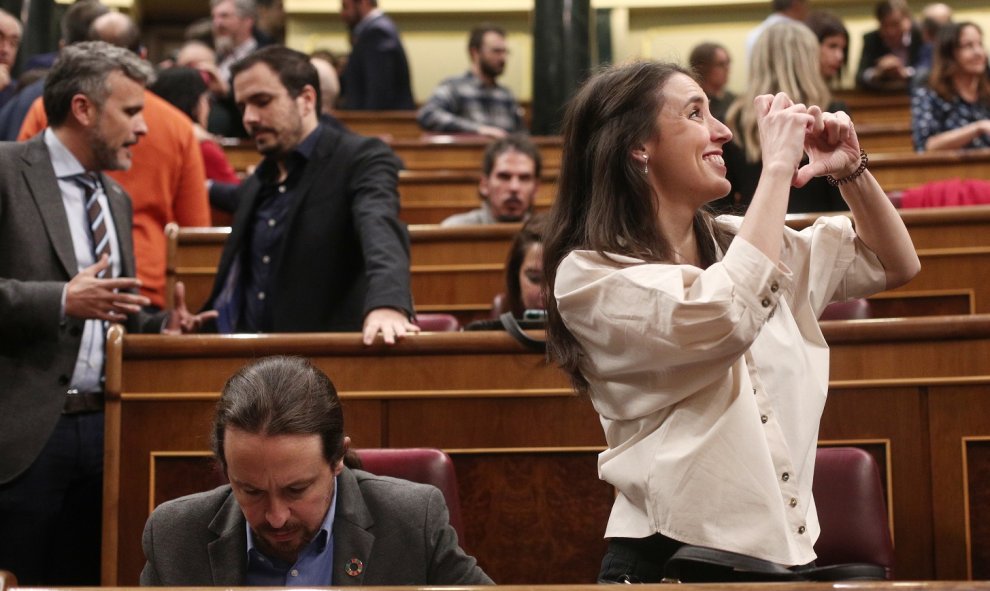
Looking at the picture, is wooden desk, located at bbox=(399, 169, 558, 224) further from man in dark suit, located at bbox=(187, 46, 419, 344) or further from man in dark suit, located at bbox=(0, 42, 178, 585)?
man in dark suit, located at bbox=(0, 42, 178, 585)

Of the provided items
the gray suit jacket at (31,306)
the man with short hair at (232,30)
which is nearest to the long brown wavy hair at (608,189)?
the gray suit jacket at (31,306)

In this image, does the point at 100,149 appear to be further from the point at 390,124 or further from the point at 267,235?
the point at 390,124

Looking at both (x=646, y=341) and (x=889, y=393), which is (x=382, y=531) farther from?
(x=889, y=393)

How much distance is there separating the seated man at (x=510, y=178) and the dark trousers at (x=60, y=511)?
1.44 meters

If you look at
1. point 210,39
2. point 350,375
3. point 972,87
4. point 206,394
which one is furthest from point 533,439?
point 210,39

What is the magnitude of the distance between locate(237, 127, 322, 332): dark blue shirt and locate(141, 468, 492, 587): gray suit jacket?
3.24 feet

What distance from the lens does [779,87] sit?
120 inches

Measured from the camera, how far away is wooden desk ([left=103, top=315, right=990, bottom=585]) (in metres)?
2.00

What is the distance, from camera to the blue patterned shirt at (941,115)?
3988mm

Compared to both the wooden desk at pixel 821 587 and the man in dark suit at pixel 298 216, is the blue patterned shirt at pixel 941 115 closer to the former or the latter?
the man in dark suit at pixel 298 216

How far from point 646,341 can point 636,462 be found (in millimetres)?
128

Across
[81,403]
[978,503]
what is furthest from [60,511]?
[978,503]

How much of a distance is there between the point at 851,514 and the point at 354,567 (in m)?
0.72

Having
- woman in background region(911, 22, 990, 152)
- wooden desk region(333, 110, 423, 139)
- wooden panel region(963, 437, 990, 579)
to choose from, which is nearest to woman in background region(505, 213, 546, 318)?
wooden panel region(963, 437, 990, 579)
